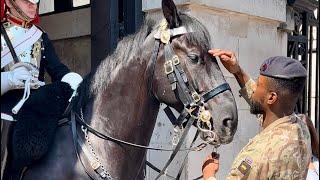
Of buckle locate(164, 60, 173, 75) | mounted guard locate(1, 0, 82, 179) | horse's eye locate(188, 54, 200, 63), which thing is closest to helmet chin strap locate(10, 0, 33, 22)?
mounted guard locate(1, 0, 82, 179)

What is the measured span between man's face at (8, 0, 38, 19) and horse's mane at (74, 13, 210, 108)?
60 cm

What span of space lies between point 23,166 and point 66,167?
24 centimetres

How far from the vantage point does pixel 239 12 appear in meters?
6.25

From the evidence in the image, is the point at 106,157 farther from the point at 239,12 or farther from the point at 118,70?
the point at 239,12

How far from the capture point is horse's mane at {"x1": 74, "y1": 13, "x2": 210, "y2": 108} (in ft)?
11.8

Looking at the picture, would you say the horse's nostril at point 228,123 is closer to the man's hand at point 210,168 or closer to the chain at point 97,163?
Answer: the man's hand at point 210,168

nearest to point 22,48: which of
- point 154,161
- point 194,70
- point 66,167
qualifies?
point 66,167

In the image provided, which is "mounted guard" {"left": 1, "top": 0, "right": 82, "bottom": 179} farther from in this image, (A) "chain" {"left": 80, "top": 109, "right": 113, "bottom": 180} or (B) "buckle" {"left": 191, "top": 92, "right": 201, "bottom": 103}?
(B) "buckle" {"left": 191, "top": 92, "right": 201, "bottom": 103}

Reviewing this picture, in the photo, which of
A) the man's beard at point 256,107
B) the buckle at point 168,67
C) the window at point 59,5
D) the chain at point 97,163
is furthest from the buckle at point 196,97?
the window at point 59,5

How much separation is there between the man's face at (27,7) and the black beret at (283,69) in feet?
5.20

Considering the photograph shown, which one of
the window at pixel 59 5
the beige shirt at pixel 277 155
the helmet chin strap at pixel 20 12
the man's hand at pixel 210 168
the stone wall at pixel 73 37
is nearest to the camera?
the beige shirt at pixel 277 155

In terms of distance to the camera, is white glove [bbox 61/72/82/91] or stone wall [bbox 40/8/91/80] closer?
white glove [bbox 61/72/82/91]

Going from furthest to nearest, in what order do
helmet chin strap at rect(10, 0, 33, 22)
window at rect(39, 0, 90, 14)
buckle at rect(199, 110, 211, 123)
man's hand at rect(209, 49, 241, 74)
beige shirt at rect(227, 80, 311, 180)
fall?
window at rect(39, 0, 90, 14)
helmet chin strap at rect(10, 0, 33, 22)
man's hand at rect(209, 49, 241, 74)
buckle at rect(199, 110, 211, 123)
beige shirt at rect(227, 80, 311, 180)

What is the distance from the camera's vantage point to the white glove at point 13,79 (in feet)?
11.5
